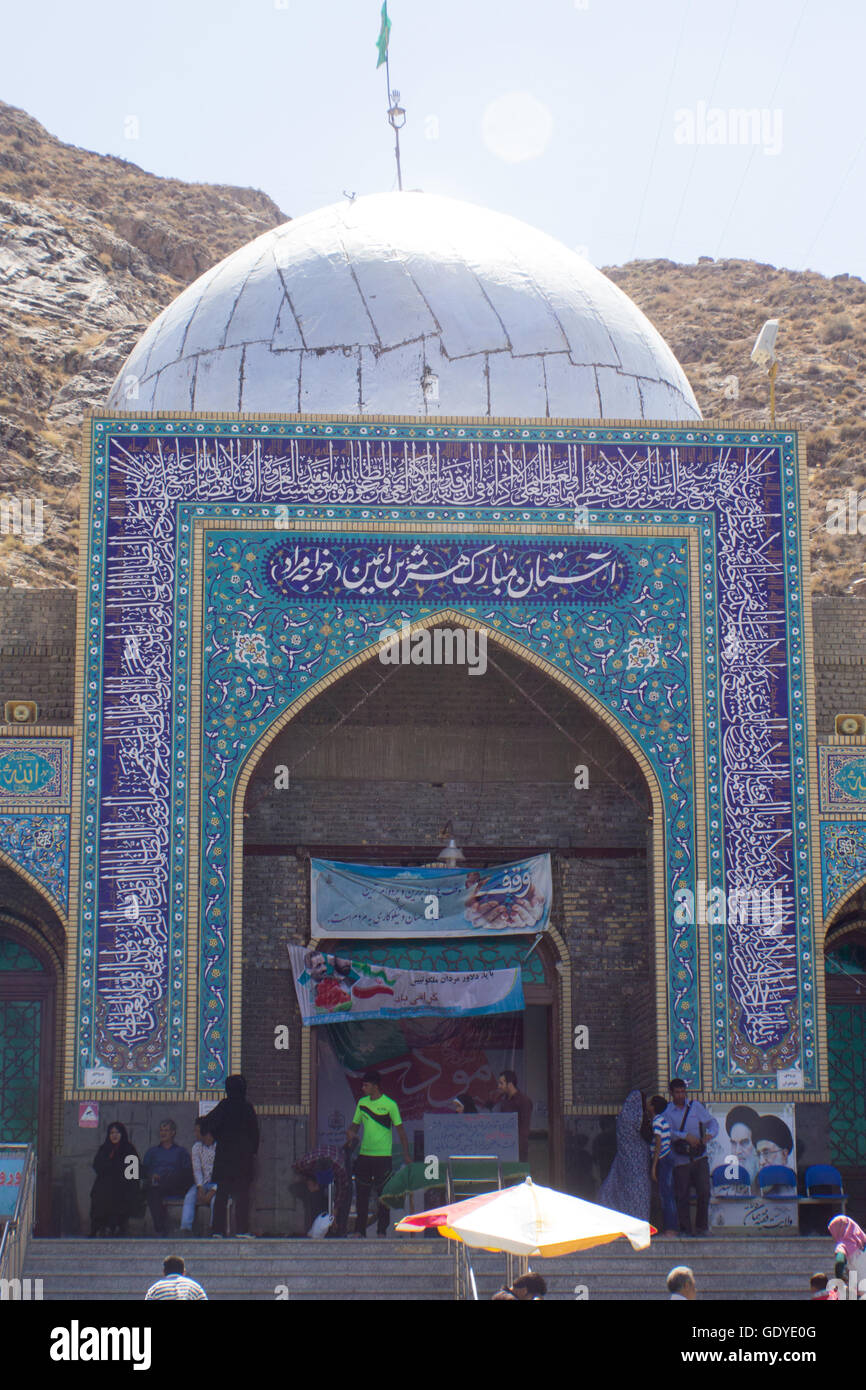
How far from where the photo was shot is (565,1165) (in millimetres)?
13062

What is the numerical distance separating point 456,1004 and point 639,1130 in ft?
5.79

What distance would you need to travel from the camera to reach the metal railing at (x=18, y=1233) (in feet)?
31.1

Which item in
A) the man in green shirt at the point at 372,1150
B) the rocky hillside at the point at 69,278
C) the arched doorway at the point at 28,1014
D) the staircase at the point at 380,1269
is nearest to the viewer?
the staircase at the point at 380,1269

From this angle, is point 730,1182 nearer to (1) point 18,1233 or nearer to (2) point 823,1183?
(2) point 823,1183

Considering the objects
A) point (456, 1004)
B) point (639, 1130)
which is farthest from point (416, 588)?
point (639, 1130)

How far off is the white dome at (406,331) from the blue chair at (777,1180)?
5251mm

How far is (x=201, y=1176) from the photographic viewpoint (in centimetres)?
1155

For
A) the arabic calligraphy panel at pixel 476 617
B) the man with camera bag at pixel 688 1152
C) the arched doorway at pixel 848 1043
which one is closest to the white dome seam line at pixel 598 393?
the arabic calligraphy panel at pixel 476 617

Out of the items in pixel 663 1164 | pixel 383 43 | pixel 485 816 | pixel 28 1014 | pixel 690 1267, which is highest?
pixel 383 43

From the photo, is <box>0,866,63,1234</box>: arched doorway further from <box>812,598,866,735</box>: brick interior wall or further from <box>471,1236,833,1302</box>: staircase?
<box>812,598,866,735</box>: brick interior wall

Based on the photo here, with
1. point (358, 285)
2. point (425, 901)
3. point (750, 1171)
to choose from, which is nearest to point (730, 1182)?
point (750, 1171)

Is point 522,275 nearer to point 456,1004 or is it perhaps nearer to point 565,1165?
point 456,1004

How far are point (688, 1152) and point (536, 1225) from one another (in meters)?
3.68

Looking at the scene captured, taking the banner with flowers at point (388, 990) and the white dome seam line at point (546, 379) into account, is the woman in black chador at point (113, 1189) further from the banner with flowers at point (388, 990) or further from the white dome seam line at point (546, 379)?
the white dome seam line at point (546, 379)
